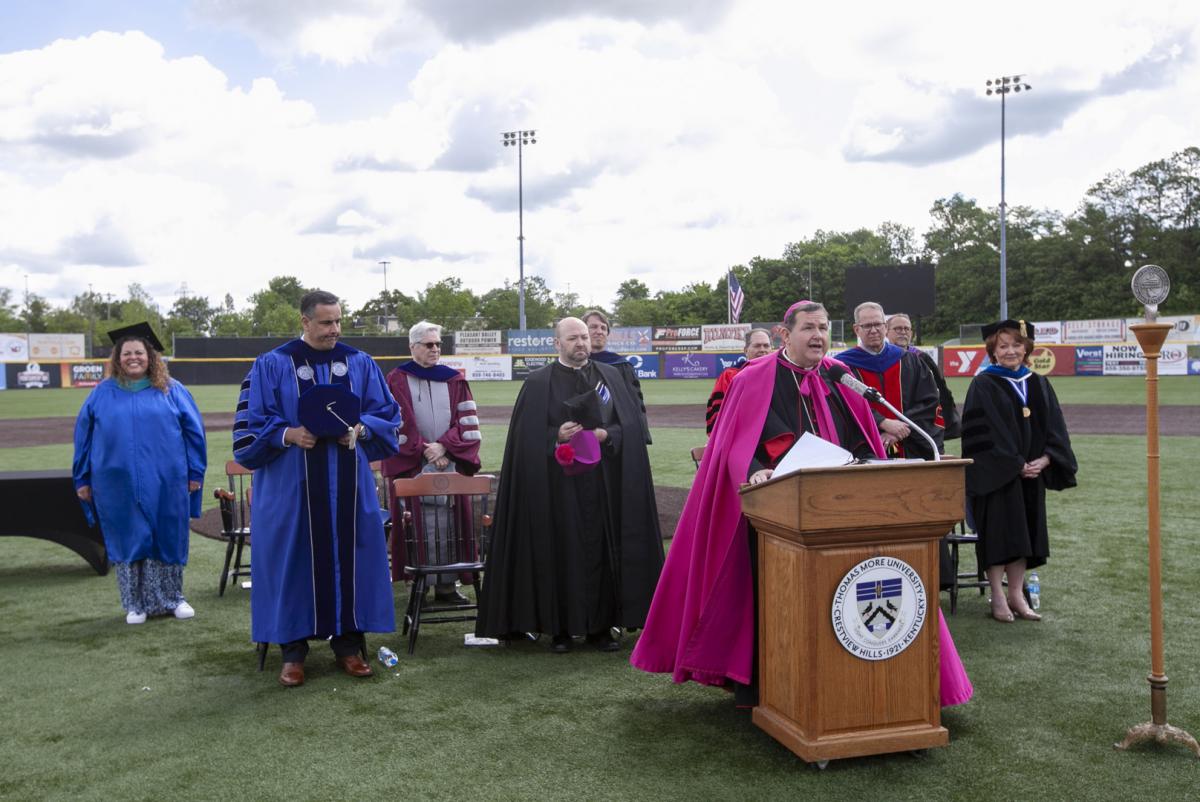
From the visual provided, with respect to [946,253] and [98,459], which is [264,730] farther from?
[946,253]

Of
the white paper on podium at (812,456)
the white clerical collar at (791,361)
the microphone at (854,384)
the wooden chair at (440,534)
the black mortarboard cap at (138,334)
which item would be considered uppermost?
the black mortarboard cap at (138,334)

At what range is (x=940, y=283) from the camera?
2992 inches

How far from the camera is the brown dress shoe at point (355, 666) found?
5574 mm

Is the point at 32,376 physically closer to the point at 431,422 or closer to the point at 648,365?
the point at 648,365

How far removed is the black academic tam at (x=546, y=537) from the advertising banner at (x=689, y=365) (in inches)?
1706

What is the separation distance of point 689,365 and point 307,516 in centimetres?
4543

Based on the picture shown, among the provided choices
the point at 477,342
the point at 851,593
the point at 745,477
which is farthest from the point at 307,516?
the point at 477,342

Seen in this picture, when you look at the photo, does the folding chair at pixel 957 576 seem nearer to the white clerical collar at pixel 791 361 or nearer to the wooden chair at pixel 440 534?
the white clerical collar at pixel 791 361

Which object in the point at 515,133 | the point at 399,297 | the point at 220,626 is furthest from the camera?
the point at 399,297

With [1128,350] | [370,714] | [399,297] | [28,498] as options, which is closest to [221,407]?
[28,498]

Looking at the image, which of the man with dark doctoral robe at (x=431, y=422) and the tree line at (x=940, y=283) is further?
the tree line at (x=940, y=283)

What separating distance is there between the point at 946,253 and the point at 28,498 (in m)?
85.1

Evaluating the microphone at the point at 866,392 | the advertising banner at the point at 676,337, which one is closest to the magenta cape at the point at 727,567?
the microphone at the point at 866,392

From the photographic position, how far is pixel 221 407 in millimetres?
32281
